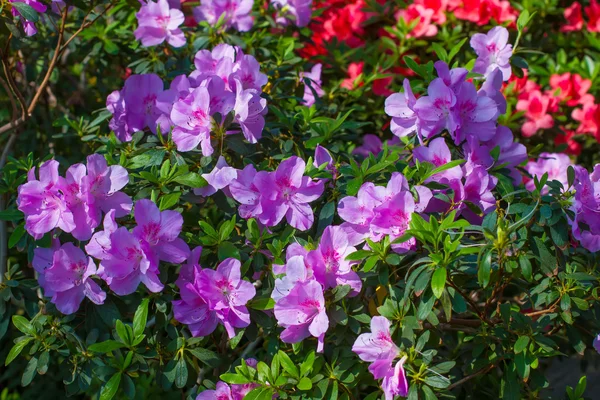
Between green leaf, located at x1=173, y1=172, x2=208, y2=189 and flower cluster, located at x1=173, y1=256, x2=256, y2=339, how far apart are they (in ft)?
0.46

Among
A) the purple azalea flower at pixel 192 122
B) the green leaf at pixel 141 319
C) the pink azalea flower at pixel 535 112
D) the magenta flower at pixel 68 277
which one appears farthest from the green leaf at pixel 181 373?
the pink azalea flower at pixel 535 112

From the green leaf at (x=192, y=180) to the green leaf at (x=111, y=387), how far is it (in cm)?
43

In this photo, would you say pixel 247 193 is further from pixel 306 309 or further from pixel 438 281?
pixel 438 281

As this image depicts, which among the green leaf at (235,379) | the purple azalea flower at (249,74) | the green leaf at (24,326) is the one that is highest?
the purple azalea flower at (249,74)

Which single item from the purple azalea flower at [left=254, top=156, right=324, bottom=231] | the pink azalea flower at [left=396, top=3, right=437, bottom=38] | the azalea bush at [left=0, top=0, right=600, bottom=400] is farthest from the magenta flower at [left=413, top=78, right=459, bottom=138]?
the pink azalea flower at [left=396, top=3, right=437, bottom=38]

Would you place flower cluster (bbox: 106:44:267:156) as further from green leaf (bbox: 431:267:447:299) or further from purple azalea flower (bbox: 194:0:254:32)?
green leaf (bbox: 431:267:447:299)

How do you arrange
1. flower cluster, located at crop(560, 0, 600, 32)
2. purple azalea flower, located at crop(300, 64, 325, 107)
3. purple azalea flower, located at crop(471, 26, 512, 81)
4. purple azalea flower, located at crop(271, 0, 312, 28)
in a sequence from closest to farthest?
purple azalea flower, located at crop(471, 26, 512, 81), purple azalea flower, located at crop(300, 64, 325, 107), purple azalea flower, located at crop(271, 0, 312, 28), flower cluster, located at crop(560, 0, 600, 32)

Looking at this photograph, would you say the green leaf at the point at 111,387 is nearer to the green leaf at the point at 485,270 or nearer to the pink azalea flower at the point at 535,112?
the green leaf at the point at 485,270

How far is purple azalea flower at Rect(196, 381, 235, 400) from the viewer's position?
1759 millimetres

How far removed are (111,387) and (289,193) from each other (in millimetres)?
562

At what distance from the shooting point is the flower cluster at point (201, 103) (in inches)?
70.5

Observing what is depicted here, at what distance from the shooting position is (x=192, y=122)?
1.80 meters

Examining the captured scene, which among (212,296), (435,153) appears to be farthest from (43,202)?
(435,153)

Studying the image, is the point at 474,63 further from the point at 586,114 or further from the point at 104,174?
the point at 104,174
